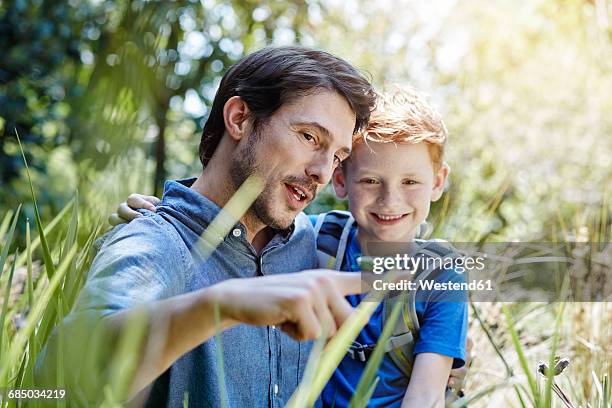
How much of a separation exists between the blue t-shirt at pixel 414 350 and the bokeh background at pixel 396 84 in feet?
0.48

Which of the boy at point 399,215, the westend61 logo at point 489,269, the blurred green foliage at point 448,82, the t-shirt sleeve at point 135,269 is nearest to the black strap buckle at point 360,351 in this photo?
the boy at point 399,215

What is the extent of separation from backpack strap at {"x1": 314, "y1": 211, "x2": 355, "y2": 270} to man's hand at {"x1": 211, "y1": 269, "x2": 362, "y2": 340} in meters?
1.12

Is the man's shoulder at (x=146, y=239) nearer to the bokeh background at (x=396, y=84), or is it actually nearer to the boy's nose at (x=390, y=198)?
the bokeh background at (x=396, y=84)

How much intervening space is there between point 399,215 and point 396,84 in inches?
21.8

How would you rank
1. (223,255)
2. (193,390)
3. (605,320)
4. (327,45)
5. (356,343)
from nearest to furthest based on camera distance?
1. (193,390)
2. (223,255)
3. (356,343)
4. (605,320)
5. (327,45)

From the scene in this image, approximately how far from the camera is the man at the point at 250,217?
1.43 metres

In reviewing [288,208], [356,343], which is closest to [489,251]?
[356,343]

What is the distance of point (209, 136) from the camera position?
77.6 inches

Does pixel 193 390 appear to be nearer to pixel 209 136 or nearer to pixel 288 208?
pixel 288 208

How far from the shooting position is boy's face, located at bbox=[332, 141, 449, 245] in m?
1.97

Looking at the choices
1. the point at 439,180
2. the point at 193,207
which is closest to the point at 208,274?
the point at 193,207

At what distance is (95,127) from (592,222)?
3.05 m

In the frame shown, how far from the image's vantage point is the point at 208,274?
5.41 ft

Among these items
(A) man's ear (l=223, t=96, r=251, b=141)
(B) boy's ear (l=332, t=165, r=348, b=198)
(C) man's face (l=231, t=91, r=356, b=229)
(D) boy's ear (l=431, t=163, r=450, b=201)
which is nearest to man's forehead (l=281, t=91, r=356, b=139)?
(C) man's face (l=231, t=91, r=356, b=229)
